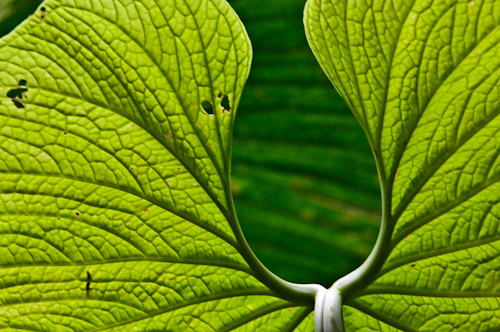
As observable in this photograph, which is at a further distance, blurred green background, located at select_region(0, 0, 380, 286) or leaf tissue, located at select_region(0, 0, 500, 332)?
blurred green background, located at select_region(0, 0, 380, 286)

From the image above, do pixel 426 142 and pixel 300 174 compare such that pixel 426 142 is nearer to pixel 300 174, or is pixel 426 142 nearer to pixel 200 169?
pixel 200 169

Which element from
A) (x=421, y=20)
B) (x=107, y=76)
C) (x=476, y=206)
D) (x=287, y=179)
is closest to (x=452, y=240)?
(x=476, y=206)

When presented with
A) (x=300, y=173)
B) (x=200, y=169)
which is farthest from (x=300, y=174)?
(x=200, y=169)

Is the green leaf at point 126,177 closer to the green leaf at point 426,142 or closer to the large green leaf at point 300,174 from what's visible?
the green leaf at point 426,142

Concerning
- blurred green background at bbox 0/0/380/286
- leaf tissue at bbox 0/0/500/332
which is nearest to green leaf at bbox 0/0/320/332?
leaf tissue at bbox 0/0/500/332

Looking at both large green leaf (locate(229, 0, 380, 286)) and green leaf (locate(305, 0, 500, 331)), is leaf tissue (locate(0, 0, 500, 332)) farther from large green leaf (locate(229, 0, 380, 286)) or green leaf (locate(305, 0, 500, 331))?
large green leaf (locate(229, 0, 380, 286))

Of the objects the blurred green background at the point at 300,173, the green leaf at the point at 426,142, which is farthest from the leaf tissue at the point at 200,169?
the blurred green background at the point at 300,173

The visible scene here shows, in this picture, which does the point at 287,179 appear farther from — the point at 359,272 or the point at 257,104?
the point at 359,272
